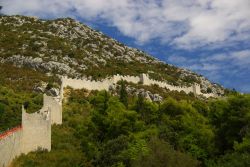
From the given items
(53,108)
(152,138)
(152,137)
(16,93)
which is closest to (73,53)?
(16,93)

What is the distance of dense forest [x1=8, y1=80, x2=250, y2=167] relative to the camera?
40.0 meters

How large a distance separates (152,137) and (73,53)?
223ft

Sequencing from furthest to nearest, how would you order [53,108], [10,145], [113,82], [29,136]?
[113,82] → [53,108] → [29,136] → [10,145]

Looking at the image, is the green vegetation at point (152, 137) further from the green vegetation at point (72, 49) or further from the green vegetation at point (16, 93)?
the green vegetation at point (72, 49)

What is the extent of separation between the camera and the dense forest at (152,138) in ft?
131

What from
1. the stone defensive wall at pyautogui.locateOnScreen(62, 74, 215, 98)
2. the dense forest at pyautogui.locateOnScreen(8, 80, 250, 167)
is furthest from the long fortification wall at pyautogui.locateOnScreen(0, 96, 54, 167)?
the stone defensive wall at pyautogui.locateOnScreen(62, 74, 215, 98)

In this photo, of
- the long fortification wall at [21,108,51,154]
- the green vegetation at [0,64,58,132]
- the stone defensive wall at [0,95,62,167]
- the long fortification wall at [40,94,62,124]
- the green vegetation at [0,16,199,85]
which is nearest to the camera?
the stone defensive wall at [0,95,62,167]

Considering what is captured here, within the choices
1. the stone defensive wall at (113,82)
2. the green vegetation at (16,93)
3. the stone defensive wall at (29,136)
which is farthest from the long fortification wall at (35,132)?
the stone defensive wall at (113,82)

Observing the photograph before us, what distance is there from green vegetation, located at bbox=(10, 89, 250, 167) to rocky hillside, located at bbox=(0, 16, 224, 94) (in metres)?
39.9

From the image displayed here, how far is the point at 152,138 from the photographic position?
135 feet

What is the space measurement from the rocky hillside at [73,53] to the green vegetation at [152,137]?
1571 inches

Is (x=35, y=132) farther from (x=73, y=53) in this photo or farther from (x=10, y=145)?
(x=73, y=53)

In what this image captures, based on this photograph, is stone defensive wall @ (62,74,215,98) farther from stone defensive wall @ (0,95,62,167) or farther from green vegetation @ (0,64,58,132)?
stone defensive wall @ (0,95,62,167)

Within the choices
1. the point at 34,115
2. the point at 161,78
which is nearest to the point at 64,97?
the point at 34,115
